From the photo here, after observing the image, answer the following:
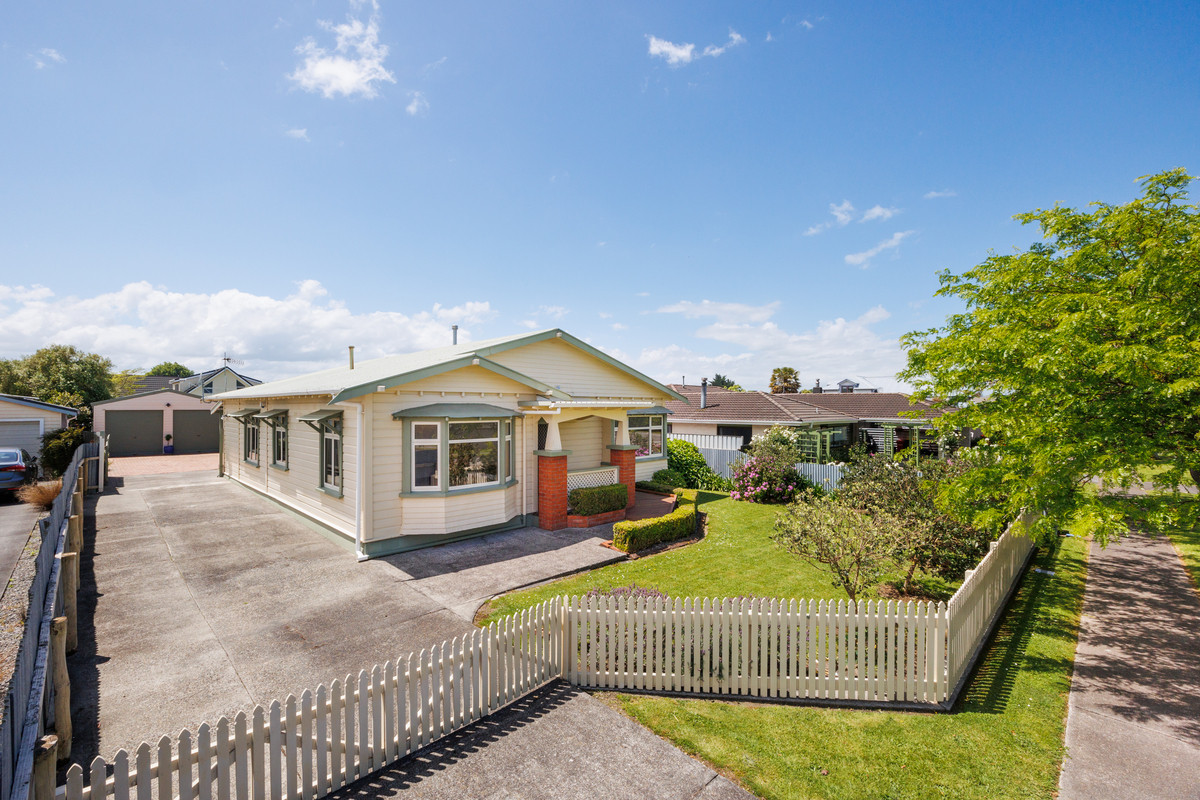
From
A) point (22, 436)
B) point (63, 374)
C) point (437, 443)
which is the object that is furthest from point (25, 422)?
point (437, 443)

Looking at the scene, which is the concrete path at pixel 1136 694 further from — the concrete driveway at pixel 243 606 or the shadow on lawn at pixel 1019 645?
the concrete driveway at pixel 243 606

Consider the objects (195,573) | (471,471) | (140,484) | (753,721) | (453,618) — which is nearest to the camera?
(753,721)

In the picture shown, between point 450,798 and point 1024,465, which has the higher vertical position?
point 1024,465

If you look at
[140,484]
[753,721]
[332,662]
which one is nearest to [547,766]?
[753,721]

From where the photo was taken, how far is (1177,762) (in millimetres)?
5457

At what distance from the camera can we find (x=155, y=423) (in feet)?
108

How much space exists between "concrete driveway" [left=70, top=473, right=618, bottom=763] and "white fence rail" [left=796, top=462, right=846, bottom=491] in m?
9.57

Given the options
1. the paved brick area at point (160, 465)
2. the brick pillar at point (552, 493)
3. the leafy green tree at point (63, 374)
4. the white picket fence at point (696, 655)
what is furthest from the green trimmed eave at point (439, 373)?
the leafy green tree at point (63, 374)

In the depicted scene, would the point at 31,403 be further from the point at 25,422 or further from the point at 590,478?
the point at 590,478

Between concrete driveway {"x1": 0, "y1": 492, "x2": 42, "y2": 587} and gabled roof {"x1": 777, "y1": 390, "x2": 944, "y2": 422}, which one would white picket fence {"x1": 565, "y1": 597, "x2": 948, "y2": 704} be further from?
gabled roof {"x1": 777, "y1": 390, "x2": 944, "y2": 422}

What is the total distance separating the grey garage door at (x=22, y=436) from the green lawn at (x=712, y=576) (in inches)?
1151

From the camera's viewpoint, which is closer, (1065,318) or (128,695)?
(128,695)

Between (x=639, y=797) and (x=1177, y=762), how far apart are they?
568cm

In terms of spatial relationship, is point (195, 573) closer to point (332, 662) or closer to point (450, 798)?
point (332, 662)
